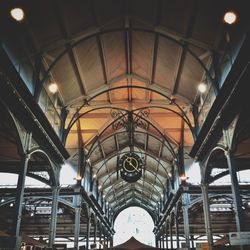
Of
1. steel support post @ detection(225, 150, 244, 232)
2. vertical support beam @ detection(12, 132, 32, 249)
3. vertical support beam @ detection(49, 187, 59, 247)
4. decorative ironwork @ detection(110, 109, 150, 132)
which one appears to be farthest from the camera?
decorative ironwork @ detection(110, 109, 150, 132)

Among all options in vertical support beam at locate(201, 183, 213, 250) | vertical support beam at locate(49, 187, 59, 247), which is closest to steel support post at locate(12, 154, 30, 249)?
vertical support beam at locate(49, 187, 59, 247)

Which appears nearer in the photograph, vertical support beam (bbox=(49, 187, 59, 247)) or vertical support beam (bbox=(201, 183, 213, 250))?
vertical support beam (bbox=(201, 183, 213, 250))

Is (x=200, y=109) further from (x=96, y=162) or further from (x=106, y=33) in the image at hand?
(x=96, y=162)

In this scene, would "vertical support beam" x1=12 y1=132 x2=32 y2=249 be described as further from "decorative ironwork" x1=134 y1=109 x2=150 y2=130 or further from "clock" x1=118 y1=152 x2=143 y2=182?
"decorative ironwork" x1=134 y1=109 x2=150 y2=130

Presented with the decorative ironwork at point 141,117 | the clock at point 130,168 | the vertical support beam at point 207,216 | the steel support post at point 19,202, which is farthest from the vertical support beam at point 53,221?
the decorative ironwork at point 141,117

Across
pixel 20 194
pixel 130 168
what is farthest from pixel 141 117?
pixel 20 194

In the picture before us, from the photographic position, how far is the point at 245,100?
1125 cm

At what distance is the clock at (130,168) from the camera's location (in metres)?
16.6

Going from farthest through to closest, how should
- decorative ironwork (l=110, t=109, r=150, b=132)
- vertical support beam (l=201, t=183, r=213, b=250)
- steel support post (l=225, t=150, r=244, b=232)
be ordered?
decorative ironwork (l=110, t=109, r=150, b=132), vertical support beam (l=201, t=183, r=213, b=250), steel support post (l=225, t=150, r=244, b=232)

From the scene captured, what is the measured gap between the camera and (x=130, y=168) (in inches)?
668

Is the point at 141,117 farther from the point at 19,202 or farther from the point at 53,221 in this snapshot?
the point at 19,202

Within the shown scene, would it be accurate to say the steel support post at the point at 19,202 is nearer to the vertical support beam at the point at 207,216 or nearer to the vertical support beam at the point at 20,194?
the vertical support beam at the point at 20,194

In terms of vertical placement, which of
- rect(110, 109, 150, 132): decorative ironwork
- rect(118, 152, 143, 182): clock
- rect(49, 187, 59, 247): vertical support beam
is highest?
rect(110, 109, 150, 132): decorative ironwork

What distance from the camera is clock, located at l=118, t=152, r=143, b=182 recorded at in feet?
54.5
